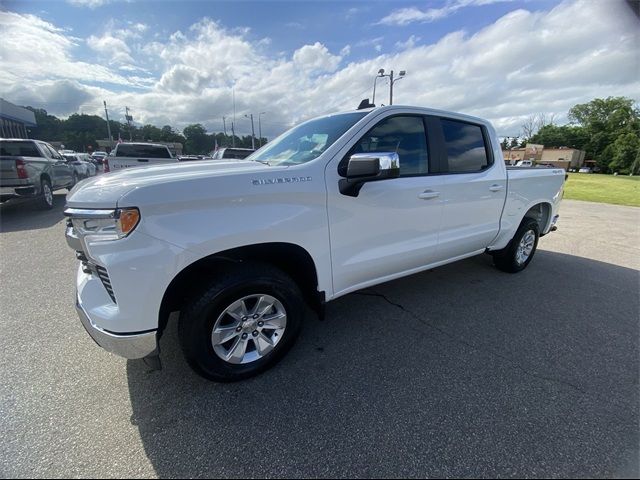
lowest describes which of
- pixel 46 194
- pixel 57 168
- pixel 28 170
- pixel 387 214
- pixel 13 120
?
pixel 387 214

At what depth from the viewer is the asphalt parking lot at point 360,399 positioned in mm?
1754

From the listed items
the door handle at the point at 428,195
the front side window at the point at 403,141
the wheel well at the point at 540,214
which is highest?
the front side window at the point at 403,141

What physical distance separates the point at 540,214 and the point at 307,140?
12.4ft

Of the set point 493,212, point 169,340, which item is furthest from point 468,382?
point 169,340

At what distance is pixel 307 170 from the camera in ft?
7.53

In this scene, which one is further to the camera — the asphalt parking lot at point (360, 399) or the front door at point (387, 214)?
the front door at point (387, 214)

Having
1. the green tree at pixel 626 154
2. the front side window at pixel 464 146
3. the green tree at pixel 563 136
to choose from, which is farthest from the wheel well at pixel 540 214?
the green tree at pixel 563 136

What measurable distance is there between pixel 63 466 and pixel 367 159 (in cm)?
246

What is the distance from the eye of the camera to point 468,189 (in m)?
3.38

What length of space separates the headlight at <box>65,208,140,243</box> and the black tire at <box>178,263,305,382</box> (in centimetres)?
58

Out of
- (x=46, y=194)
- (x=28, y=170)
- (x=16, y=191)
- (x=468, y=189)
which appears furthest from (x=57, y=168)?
(x=468, y=189)

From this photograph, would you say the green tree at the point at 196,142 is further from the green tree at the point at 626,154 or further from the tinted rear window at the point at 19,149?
the green tree at the point at 626,154

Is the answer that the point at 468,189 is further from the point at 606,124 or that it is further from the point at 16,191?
the point at 606,124

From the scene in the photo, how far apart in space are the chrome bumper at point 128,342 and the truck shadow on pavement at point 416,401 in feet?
1.44
